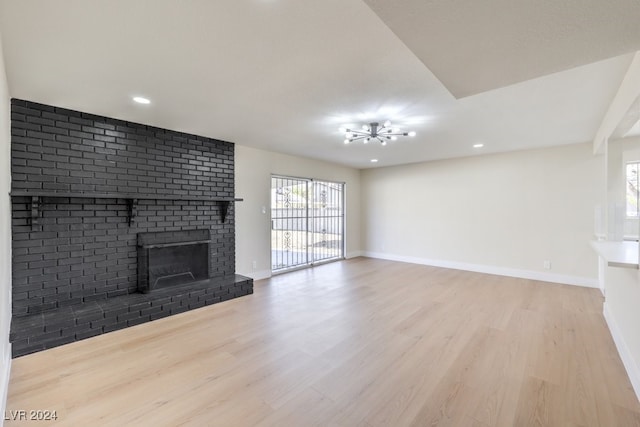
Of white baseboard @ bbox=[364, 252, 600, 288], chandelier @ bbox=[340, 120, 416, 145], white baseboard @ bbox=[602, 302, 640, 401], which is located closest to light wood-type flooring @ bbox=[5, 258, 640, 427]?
white baseboard @ bbox=[602, 302, 640, 401]

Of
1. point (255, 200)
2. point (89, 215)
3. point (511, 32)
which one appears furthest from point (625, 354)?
A: point (89, 215)

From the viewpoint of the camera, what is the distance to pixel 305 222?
6379 millimetres

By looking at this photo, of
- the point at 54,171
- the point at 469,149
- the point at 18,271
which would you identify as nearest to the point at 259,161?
the point at 54,171

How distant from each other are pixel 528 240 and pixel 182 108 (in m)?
5.99

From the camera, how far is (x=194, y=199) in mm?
4148

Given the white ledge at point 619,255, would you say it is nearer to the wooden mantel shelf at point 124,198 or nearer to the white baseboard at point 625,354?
the white baseboard at point 625,354

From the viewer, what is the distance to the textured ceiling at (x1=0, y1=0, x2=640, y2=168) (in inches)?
62.1

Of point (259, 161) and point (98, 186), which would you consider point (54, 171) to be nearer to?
point (98, 186)

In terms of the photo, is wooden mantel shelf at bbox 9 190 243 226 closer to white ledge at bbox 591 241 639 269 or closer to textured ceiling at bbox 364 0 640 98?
textured ceiling at bbox 364 0 640 98

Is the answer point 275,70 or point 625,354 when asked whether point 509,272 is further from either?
point 275,70

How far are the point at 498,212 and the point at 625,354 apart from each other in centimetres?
352

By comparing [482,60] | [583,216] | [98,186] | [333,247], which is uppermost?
[482,60]

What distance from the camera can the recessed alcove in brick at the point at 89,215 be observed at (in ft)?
9.66

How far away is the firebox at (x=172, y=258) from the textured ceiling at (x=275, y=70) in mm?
1556
